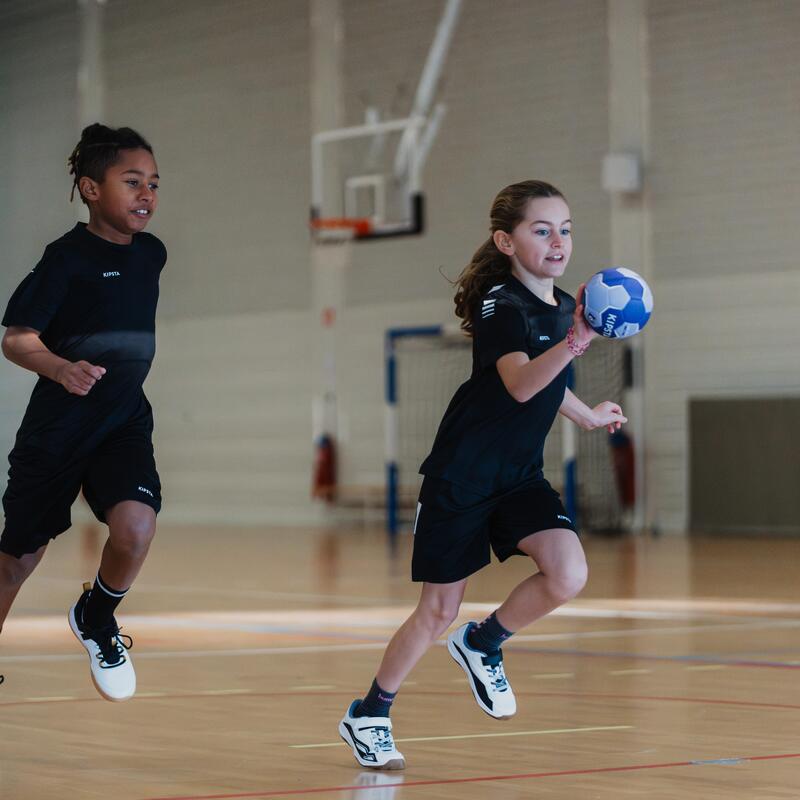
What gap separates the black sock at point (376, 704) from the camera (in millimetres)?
4410

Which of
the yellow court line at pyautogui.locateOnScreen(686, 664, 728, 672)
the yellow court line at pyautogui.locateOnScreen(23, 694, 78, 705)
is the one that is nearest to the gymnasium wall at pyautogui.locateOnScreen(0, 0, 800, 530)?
→ the yellow court line at pyautogui.locateOnScreen(686, 664, 728, 672)

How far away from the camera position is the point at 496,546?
453 centimetres

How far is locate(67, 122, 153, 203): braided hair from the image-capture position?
196 inches

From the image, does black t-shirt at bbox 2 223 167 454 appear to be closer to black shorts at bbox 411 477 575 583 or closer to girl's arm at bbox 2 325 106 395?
girl's arm at bbox 2 325 106 395

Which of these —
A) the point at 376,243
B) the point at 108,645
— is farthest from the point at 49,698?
the point at 376,243

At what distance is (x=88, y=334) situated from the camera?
4.91 metres

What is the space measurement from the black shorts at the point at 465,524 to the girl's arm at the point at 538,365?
12.4 inches

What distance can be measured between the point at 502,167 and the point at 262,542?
5.36m

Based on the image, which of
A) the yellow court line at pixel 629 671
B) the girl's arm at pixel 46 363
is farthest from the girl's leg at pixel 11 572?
the yellow court line at pixel 629 671

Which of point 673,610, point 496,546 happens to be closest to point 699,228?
point 673,610

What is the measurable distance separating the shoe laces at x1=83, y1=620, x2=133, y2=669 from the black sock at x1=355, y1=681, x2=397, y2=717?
963 mm

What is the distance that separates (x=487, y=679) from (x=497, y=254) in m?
1.20

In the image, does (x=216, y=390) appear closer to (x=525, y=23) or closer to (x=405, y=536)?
(x=405, y=536)

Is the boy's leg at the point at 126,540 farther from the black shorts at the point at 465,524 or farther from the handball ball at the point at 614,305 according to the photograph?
the handball ball at the point at 614,305
